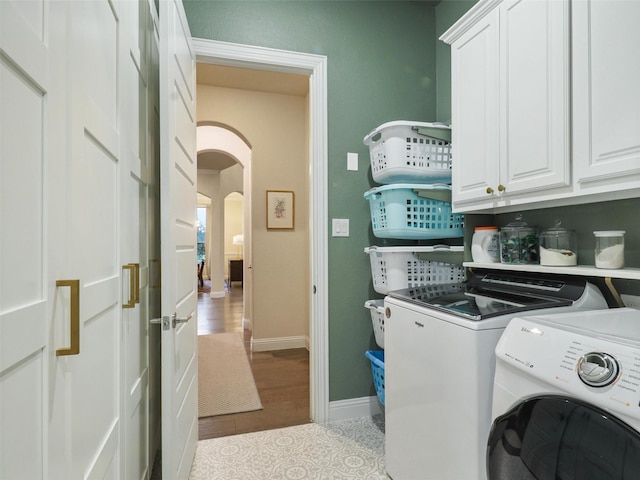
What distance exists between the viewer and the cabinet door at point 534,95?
1.31m

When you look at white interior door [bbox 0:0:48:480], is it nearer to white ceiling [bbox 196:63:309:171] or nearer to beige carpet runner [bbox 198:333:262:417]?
beige carpet runner [bbox 198:333:262:417]

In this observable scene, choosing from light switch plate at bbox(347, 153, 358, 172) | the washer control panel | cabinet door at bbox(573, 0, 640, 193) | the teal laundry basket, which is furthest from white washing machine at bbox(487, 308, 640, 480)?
light switch plate at bbox(347, 153, 358, 172)

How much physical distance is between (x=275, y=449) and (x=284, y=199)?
2.63 metres

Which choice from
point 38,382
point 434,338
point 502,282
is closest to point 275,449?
point 434,338

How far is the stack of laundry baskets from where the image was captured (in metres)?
1.98

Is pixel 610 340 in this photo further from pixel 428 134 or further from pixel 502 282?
pixel 428 134

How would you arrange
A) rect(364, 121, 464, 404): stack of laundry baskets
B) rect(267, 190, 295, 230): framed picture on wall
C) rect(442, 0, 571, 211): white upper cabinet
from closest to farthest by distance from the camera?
rect(442, 0, 571, 211): white upper cabinet
rect(364, 121, 464, 404): stack of laundry baskets
rect(267, 190, 295, 230): framed picture on wall

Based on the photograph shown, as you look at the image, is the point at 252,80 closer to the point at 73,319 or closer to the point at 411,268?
the point at 411,268

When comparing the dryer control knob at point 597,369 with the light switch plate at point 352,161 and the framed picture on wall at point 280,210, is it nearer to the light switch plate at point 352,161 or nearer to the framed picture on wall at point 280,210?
the light switch plate at point 352,161

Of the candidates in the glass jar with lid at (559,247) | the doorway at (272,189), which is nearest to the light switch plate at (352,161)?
the glass jar with lid at (559,247)

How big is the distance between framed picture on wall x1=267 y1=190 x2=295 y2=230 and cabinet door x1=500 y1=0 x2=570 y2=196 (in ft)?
8.90

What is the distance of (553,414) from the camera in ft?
2.97

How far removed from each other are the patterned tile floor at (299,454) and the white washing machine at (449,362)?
241mm

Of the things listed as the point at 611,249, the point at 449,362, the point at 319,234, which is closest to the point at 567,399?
the point at 449,362
